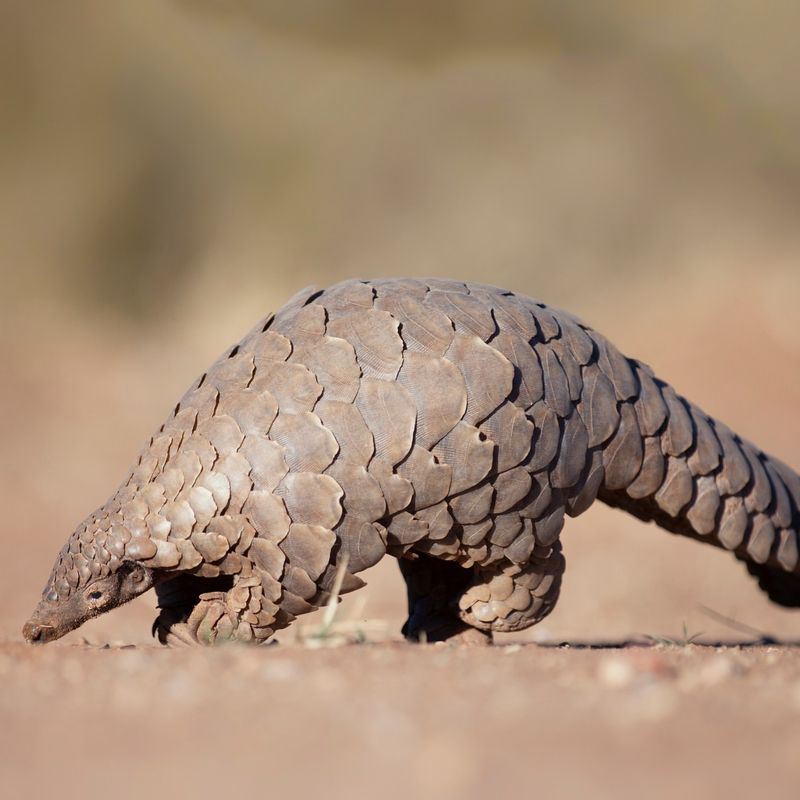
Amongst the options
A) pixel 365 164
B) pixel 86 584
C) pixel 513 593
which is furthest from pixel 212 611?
pixel 365 164

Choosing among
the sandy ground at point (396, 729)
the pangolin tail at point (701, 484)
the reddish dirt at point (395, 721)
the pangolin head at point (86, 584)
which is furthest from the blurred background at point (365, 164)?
the sandy ground at point (396, 729)

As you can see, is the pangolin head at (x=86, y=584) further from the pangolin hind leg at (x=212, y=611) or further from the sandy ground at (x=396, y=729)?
the sandy ground at (x=396, y=729)

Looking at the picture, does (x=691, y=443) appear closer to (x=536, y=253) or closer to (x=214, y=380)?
(x=214, y=380)

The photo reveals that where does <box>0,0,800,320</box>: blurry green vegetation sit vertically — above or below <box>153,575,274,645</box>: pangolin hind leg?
above

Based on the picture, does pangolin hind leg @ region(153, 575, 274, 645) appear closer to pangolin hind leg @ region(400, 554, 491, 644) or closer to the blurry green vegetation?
pangolin hind leg @ region(400, 554, 491, 644)

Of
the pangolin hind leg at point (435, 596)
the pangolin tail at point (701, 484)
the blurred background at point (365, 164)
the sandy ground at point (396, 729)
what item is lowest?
the sandy ground at point (396, 729)

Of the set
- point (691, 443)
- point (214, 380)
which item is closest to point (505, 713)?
point (214, 380)

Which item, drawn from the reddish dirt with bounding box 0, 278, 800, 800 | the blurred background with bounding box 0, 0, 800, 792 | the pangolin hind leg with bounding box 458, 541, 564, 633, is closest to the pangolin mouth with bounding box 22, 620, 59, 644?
the reddish dirt with bounding box 0, 278, 800, 800
